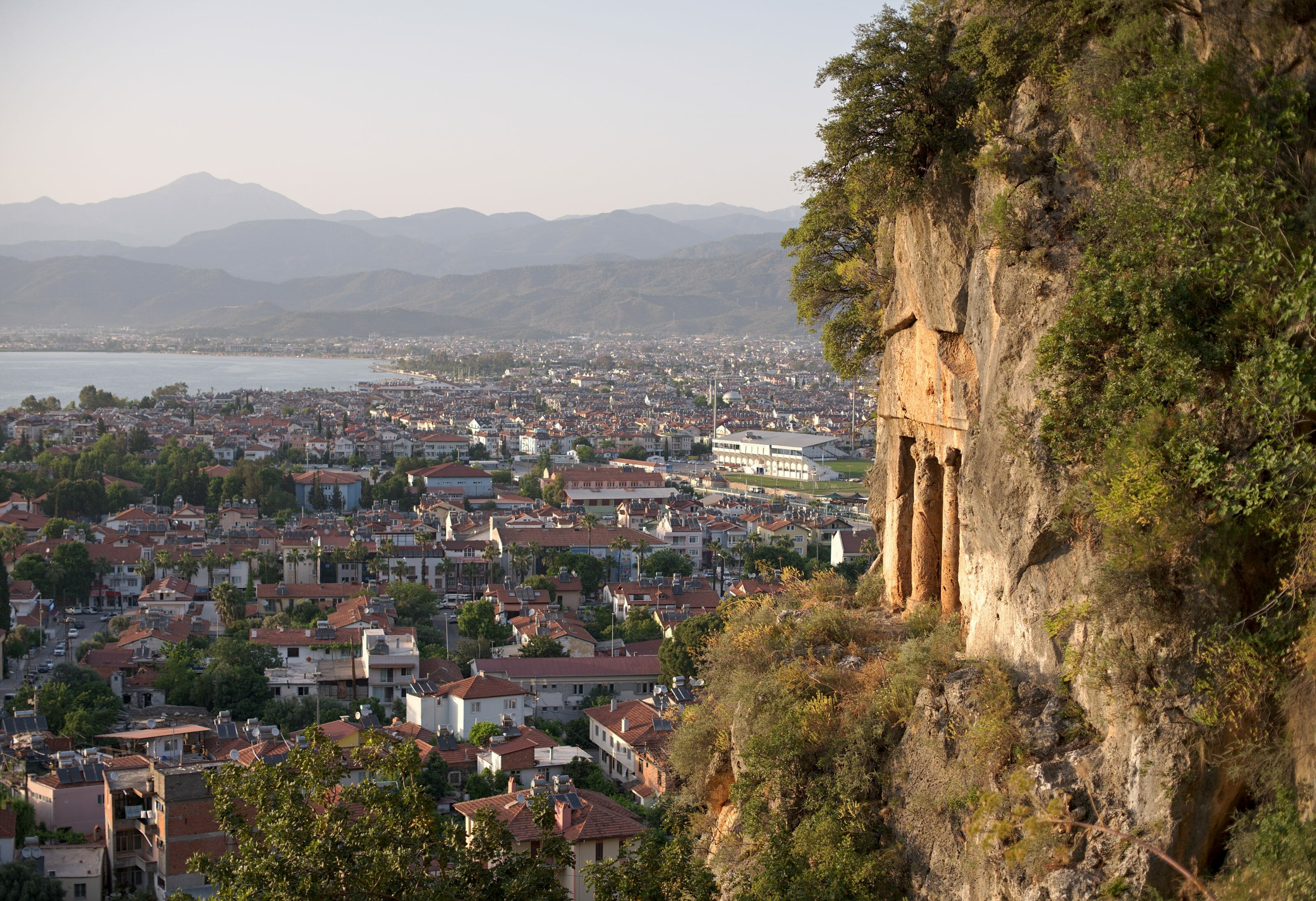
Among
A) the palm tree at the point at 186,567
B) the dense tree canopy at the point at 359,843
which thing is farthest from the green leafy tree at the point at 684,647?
the dense tree canopy at the point at 359,843

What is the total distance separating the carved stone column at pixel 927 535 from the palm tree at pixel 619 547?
128ft

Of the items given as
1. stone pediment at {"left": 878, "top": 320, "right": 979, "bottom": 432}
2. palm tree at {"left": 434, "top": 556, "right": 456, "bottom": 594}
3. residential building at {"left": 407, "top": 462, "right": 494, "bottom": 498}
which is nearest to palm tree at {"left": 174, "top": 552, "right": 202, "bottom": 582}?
palm tree at {"left": 434, "top": 556, "right": 456, "bottom": 594}

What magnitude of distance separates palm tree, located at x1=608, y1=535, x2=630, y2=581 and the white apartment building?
3222cm

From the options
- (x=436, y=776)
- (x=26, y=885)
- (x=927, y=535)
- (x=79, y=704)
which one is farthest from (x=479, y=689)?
(x=927, y=535)

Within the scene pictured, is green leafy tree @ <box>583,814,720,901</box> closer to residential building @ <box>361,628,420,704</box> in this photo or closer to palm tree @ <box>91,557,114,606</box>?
residential building @ <box>361,628,420,704</box>

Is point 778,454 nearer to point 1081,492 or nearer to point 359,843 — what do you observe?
point 1081,492

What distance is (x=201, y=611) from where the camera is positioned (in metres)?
44.0

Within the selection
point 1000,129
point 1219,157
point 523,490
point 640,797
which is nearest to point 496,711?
point 640,797

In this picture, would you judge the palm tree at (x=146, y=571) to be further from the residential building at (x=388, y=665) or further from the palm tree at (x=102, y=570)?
the residential building at (x=388, y=665)

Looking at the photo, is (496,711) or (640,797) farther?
(496,711)

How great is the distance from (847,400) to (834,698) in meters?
136

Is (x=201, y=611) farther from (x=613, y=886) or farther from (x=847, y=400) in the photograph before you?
(x=847, y=400)

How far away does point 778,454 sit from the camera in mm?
92500

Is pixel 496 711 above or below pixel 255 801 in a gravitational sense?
below
